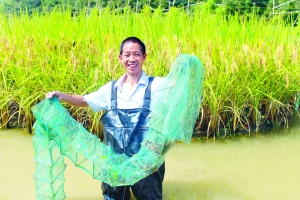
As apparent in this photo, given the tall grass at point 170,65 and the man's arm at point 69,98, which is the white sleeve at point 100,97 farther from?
the tall grass at point 170,65

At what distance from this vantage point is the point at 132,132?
2025mm

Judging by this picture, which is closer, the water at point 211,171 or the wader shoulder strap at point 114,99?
the wader shoulder strap at point 114,99

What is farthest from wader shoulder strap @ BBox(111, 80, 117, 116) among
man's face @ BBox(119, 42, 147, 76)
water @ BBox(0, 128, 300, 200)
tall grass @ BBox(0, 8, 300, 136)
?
tall grass @ BBox(0, 8, 300, 136)

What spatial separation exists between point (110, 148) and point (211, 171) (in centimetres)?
104

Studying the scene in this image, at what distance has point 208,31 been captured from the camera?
383 cm

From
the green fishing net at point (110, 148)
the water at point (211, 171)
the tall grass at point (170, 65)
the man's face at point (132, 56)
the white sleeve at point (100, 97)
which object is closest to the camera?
the green fishing net at point (110, 148)

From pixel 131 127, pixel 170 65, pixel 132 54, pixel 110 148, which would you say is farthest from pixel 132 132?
pixel 170 65

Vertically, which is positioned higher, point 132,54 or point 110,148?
point 132,54

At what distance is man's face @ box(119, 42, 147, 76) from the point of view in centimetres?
202

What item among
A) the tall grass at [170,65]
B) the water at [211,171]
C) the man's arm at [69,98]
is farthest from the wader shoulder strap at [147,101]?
the tall grass at [170,65]

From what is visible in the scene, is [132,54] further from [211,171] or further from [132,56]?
[211,171]

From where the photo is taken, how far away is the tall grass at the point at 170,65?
322 cm

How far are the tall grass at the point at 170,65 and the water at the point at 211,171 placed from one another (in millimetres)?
205

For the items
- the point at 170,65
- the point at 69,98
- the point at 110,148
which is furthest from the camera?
the point at 170,65
